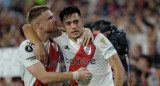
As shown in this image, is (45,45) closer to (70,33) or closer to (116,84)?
(70,33)

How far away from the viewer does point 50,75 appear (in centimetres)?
423

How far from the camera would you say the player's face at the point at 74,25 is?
445cm

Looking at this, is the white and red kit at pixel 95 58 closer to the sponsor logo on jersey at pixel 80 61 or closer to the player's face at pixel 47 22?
the sponsor logo on jersey at pixel 80 61

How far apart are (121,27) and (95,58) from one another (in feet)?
20.4

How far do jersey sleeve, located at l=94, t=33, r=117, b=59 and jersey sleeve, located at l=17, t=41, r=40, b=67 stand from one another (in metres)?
0.88

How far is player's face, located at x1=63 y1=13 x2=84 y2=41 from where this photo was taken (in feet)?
14.6

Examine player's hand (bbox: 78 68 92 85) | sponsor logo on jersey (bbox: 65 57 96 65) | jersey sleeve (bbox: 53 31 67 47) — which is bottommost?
player's hand (bbox: 78 68 92 85)

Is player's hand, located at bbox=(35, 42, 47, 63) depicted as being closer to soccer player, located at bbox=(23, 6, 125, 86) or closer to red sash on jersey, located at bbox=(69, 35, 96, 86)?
soccer player, located at bbox=(23, 6, 125, 86)

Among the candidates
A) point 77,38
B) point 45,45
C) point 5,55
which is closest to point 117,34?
point 77,38

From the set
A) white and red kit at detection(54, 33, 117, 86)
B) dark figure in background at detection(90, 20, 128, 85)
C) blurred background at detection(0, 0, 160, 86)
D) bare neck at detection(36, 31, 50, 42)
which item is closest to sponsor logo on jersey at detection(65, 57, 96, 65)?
white and red kit at detection(54, 33, 117, 86)

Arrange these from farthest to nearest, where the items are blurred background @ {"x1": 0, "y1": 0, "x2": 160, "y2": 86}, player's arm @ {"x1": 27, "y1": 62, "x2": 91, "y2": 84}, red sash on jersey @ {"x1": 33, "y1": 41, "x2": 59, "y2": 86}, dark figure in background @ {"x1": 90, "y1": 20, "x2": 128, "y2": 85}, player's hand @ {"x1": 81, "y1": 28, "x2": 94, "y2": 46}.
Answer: blurred background @ {"x1": 0, "y1": 0, "x2": 160, "y2": 86}, dark figure in background @ {"x1": 90, "y1": 20, "x2": 128, "y2": 85}, red sash on jersey @ {"x1": 33, "y1": 41, "x2": 59, "y2": 86}, player's hand @ {"x1": 81, "y1": 28, "x2": 94, "y2": 46}, player's arm @ {"x1": 27, "y1": 62, "x2": 91, "y2": 84}

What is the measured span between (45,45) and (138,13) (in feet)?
23.0

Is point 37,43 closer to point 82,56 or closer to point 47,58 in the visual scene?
point 47,58

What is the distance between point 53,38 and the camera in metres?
4.74
